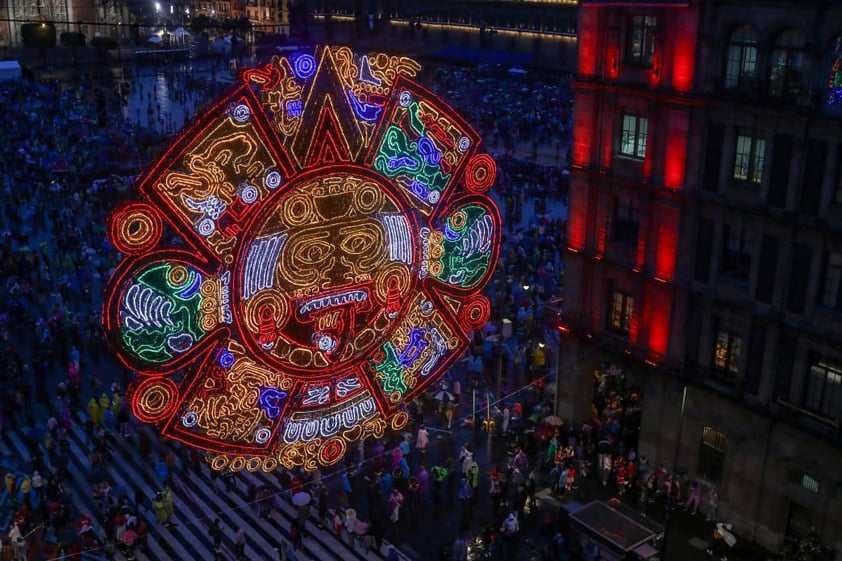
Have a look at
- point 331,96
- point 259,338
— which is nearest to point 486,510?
point 259,338

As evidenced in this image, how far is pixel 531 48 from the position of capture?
117 meters

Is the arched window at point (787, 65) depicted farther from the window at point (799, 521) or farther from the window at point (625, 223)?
the window at point (799, 521)

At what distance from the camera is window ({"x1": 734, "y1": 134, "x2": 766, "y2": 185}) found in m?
29.1

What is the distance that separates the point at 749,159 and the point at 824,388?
24.6ft

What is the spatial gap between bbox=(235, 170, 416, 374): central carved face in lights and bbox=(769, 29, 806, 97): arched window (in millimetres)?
13319

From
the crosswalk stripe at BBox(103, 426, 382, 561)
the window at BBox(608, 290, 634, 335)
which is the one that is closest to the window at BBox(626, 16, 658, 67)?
the window at BBox(608, 290, 634, 335)

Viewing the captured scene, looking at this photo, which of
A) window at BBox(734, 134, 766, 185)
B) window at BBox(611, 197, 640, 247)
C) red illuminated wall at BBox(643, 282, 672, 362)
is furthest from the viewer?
window at BBox(611, 197, 640, 247)

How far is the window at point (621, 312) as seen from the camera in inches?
1361

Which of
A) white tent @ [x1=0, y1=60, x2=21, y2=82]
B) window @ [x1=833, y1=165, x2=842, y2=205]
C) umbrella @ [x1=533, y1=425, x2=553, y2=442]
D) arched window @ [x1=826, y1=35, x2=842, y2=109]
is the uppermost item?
arched window @ [x1=826, y1=35, x2=842, y2=109]

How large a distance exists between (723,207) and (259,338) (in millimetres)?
16861

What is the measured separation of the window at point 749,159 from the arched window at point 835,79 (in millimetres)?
2563

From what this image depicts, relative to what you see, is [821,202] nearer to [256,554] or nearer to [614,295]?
[614,295]

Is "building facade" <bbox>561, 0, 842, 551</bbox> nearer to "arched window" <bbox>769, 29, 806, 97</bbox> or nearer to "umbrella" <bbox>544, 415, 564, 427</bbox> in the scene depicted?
"arched window" <bbox>769, 29, 806, 97</bbox>

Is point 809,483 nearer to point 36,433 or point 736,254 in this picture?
point 736,254
